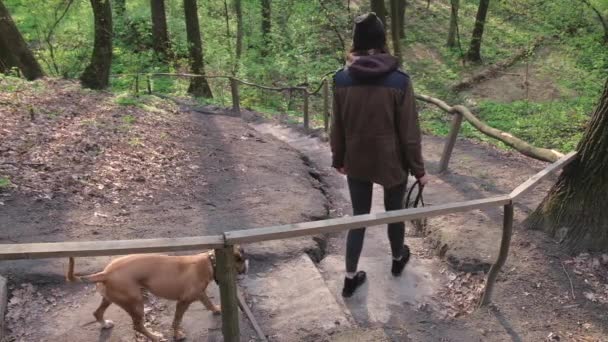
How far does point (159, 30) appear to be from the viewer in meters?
19.1

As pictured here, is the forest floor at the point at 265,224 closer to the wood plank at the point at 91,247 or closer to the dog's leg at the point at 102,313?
the dog's leg at the point at 102,313

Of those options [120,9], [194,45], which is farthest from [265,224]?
[120,9]

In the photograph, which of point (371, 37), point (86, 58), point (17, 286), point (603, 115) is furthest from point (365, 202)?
point (86, 58)

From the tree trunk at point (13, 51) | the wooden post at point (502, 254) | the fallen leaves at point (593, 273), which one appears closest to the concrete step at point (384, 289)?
the wooden post at point (502, 254)

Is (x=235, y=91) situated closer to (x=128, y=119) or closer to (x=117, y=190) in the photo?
(x=128, y=119)

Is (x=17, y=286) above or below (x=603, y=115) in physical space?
below

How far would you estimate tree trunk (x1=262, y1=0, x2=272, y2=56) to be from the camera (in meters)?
22.6

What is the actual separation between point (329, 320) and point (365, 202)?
38.2 inches

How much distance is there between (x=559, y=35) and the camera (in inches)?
924

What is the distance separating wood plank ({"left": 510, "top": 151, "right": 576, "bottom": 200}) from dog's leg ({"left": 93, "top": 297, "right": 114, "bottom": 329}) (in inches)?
118

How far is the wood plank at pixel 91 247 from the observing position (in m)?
2.38

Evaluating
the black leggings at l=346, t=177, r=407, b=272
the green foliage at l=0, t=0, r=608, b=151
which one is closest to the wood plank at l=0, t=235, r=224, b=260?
the black leggings at l=346, t=177, r=407, b=272

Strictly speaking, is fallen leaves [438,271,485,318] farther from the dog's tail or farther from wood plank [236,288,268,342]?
the dog's tail

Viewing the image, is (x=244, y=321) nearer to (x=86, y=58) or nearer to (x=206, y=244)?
(x=206, y=244)
